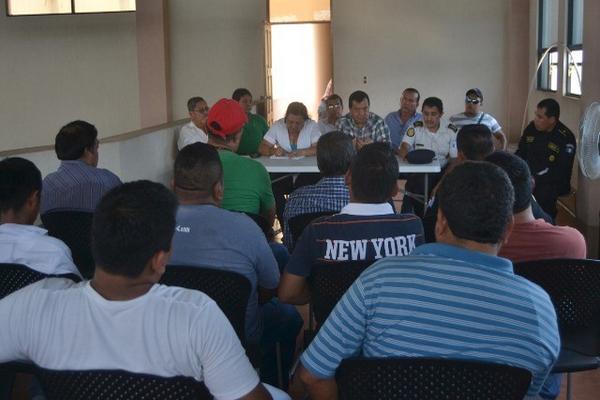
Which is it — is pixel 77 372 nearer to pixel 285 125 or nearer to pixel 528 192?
pixel 528 192

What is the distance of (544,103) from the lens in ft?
18.0

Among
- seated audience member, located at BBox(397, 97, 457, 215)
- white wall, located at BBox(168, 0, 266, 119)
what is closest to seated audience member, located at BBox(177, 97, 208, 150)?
seated audience member, located at BBox(397, 97, 457, 215)

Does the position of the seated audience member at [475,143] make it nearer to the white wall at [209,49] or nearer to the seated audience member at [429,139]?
the seated audience member at [429,139]

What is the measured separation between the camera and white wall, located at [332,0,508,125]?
389 inches

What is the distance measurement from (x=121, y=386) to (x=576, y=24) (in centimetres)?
720

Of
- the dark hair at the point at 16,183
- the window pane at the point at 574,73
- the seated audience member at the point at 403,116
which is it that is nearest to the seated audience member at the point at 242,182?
the dark hair at the point at 16,183

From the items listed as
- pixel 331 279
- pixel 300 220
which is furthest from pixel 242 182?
pixel 331 279

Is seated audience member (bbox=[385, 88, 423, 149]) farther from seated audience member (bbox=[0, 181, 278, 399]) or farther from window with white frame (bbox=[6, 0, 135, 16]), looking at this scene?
seated audience member (bbox=[0, 181, 278, 399])

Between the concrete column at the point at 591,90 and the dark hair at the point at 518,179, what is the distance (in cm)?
332

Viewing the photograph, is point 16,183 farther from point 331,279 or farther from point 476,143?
point 476,143

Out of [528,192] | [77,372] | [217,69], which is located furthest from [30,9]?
[77,372]

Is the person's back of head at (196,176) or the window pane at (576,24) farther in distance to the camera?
the window pane at (576,24)

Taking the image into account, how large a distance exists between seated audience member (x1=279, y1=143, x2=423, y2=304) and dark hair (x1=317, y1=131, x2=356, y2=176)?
0.90 meters

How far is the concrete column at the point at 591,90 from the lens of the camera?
552cm
